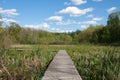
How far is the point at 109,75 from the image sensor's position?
20.3 ft

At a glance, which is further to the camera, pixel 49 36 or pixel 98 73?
pixel 49 36

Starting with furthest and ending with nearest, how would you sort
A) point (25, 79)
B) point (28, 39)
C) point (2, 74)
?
point (28, 39), point (2, 74), point (25, 79)

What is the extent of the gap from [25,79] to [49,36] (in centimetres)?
5207

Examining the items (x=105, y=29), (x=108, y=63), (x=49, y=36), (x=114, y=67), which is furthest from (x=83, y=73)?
(x=49, y=36)

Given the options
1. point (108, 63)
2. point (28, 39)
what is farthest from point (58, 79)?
point (28, 39)

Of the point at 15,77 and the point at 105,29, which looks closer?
the point at 15,77

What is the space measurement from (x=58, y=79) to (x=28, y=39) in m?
41.5

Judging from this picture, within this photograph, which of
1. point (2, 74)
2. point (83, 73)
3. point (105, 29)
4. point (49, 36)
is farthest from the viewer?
point (49, 36)

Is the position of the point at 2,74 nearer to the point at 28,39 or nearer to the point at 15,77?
the point at 15,77

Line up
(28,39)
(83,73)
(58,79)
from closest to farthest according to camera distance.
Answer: (58,79)
(83,73)
(28,39)

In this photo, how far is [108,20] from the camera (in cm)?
5253

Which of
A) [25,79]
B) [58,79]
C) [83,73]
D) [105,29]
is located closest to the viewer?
[58,79]

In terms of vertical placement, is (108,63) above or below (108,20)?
below

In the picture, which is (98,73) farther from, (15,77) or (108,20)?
(108,20)
